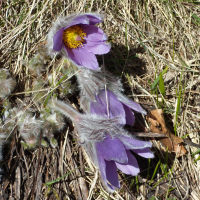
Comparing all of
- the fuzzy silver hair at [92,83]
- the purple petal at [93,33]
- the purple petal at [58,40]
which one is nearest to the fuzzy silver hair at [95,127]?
the fuzzy silver hair at [92,83]

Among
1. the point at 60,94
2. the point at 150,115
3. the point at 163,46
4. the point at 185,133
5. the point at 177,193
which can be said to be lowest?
the point at 177,193

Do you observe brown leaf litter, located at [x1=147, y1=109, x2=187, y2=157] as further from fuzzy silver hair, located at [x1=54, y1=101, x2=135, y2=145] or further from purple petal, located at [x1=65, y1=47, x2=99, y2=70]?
purple petal, located at [x1=65, y1=47, x2=99, y2=70]

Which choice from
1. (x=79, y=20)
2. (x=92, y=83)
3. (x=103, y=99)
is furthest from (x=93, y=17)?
(x=103, y=99)

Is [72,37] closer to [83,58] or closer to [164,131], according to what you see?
[83,58]

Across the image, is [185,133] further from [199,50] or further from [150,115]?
[199,50]

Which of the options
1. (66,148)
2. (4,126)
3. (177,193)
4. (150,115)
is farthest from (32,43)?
(177,193)

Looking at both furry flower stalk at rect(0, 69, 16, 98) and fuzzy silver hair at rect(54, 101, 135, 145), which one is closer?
fuzzy silver hair at rect(54, 101, 135, 145)

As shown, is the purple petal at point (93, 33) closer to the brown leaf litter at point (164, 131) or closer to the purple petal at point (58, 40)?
the purple petal at point (58, 40)

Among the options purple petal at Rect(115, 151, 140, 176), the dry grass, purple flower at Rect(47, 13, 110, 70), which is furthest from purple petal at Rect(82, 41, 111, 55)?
purple petal at Rect(115, 151, 140, 176)
